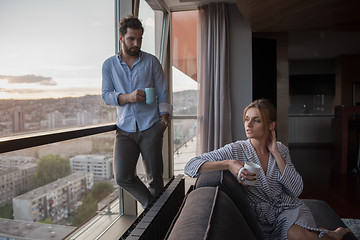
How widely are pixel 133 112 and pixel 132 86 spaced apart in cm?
22

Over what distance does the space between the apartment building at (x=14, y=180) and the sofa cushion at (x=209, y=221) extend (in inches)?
36.2

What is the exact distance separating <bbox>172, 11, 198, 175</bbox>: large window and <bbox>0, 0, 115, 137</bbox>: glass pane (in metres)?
2.28

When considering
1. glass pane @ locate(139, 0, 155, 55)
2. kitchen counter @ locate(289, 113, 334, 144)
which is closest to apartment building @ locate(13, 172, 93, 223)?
glass pane @ locate(139, 0, 155, 55)

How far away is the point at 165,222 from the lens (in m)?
1.36

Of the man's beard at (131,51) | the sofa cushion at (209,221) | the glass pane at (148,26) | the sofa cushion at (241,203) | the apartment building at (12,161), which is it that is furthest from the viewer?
the glass pane at (148,26)

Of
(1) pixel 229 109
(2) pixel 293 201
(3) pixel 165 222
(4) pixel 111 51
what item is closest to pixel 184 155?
(1) pixel 229 109

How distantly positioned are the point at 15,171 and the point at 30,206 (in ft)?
0.83

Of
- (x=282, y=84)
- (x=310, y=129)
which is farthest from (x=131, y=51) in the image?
(x=310, y=129)

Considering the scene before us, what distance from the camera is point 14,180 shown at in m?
1.50

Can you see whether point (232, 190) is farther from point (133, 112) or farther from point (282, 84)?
point (282, 84)

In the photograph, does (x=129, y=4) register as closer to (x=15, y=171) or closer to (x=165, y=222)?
(x=15, y=171)

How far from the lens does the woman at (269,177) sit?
1.54 m

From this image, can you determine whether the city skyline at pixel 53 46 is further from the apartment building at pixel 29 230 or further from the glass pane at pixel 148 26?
the glass pane at pixel 148 26

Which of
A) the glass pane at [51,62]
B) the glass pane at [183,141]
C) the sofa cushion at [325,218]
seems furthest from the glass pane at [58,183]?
the glass pane at [183,141]
